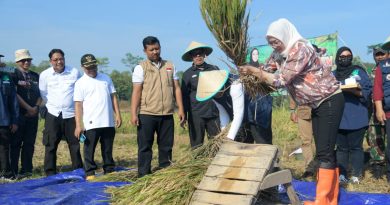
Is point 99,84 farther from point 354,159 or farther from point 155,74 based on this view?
point 354,159

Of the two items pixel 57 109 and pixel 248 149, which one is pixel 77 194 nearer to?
pixel 248 149

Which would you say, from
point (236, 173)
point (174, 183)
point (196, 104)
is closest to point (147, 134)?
point (196, 104)

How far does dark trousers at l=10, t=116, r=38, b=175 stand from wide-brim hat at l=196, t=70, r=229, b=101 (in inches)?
120

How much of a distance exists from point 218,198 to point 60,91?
3.35 meters

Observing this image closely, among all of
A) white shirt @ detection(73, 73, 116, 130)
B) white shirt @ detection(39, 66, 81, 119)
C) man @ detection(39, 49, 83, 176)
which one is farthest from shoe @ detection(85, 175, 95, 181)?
white shirt @ detection(39, 66, 81, 119)

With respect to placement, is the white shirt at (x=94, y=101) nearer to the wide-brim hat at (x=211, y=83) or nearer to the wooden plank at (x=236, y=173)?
the wide-brim hat at (x=211, y=83)

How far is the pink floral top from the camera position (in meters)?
3.44

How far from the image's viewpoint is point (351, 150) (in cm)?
538

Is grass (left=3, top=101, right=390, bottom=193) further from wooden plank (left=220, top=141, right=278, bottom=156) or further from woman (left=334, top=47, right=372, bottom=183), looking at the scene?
wooden plank (left=220, top=141, right=278, bottom=156)

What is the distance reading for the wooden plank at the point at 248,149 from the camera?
363 centimetres

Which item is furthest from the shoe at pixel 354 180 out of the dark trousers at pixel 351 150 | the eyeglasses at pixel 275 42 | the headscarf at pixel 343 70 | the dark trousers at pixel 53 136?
the dark trousers at pixel 53 136

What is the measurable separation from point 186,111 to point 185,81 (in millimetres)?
379

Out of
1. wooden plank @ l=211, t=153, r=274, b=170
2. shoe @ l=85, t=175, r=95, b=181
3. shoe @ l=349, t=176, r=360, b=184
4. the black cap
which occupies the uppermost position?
the black cap

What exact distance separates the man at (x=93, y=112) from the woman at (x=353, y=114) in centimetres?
276
